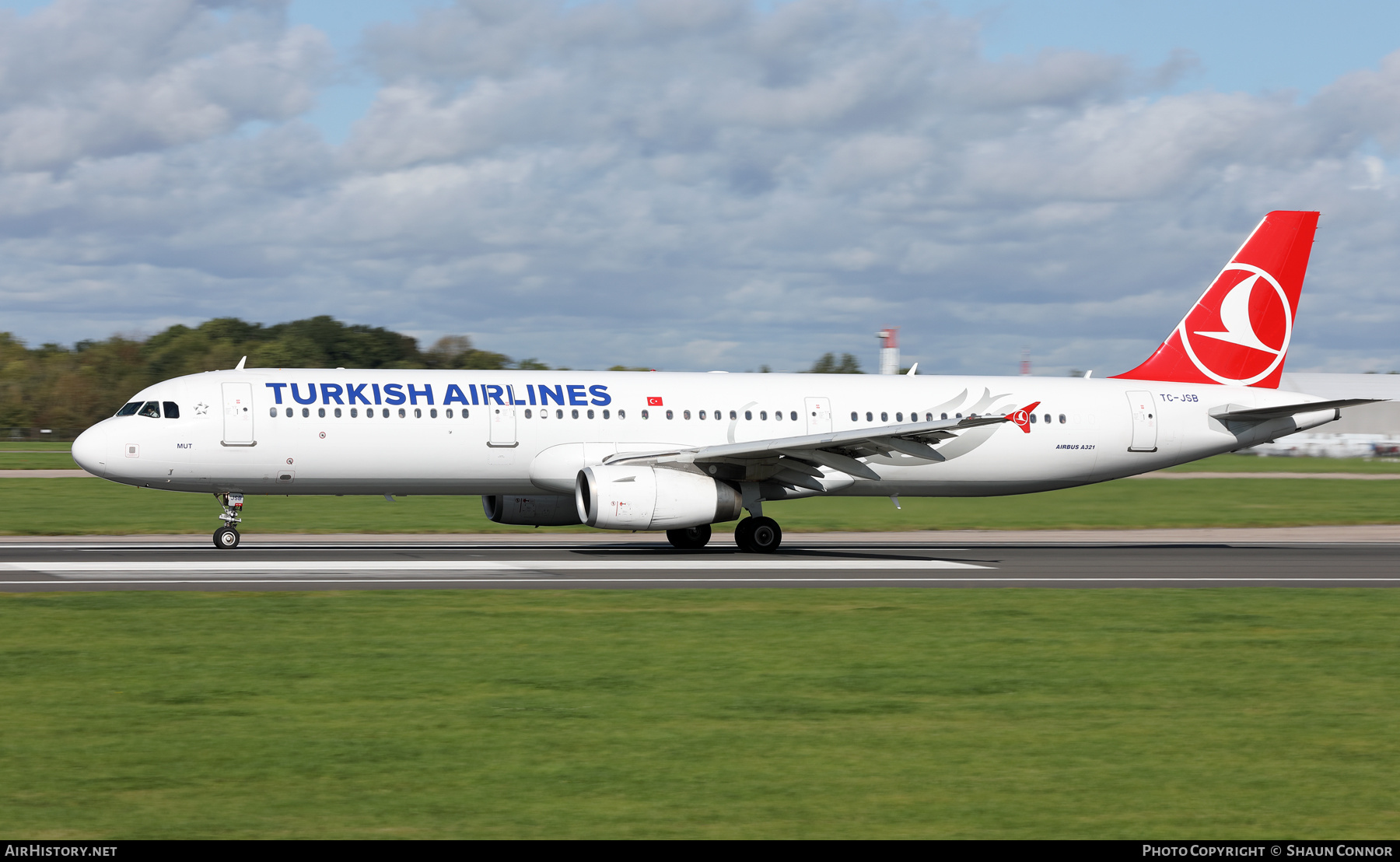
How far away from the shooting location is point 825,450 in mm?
27594

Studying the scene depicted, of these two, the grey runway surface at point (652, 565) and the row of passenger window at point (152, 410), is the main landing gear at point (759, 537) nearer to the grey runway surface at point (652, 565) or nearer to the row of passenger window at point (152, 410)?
the grey runway surface at point (652, 565)

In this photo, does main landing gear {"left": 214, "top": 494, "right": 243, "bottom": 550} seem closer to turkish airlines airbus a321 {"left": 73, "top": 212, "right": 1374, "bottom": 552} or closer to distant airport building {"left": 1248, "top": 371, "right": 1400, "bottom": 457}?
turkish airlines airbus a321 {"left": 73, "top": 212, "right": 1374, "bottom": 552}

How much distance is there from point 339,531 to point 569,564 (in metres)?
11.2

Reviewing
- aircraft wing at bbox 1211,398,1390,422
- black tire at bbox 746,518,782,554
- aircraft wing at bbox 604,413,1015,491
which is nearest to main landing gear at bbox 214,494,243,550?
aircraft wing at bbox 604,413,1015,491

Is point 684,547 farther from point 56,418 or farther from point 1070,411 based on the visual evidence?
point 56,418

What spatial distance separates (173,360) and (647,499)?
254 feet

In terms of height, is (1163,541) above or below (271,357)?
below

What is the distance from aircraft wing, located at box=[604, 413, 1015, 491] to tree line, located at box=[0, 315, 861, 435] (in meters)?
57.7

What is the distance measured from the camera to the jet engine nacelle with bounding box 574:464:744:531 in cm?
2555

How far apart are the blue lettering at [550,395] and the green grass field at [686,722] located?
35.4 ft

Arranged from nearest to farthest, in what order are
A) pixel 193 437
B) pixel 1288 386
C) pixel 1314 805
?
pixel 1314 805
pixel 193 437
pixel 1288 386

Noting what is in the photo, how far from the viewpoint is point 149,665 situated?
12531 millimetres

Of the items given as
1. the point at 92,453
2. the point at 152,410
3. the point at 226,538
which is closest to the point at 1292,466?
the point at 226,538
